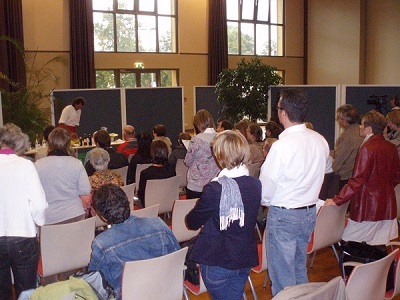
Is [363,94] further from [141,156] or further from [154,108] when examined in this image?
[141,156]

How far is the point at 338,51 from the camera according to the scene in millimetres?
19078

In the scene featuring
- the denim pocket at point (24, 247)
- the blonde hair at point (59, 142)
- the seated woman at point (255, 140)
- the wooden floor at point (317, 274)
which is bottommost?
the wooden floor at point (317, 274)

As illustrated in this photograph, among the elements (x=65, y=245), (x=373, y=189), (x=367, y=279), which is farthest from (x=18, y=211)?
(x=373, y=189)

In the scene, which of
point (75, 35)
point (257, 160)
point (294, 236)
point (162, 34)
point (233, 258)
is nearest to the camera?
point (233, 258)

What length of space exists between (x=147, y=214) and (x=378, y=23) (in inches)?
640

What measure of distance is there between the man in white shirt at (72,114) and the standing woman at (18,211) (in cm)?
659

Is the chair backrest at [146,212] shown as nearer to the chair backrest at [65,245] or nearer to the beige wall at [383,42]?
the chair backrest at [65,245]

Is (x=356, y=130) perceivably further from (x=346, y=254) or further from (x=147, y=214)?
(x=147, y=214)

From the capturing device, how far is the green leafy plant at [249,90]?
31.6ft

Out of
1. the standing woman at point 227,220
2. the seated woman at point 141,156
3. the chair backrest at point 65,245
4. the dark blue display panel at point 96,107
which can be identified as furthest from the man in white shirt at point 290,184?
the dark blue display panel at point 96,107

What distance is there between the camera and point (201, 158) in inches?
186

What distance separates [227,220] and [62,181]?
5.35ft

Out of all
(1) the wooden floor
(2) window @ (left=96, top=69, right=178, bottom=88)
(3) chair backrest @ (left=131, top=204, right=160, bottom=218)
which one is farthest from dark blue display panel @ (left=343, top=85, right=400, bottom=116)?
(2) window @ (left=96, top=69, right=178, bottom=88)

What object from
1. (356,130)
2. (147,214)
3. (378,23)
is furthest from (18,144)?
(378,23)
